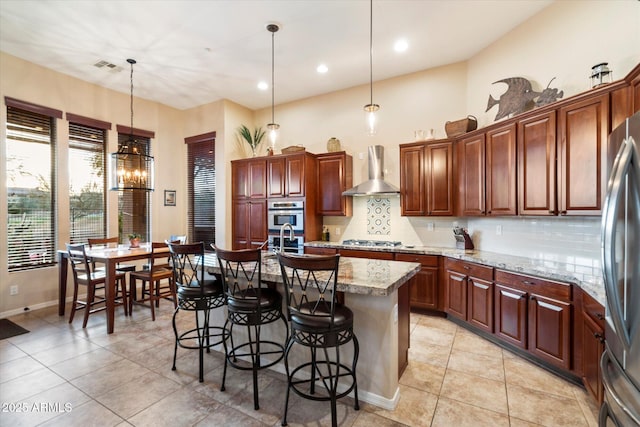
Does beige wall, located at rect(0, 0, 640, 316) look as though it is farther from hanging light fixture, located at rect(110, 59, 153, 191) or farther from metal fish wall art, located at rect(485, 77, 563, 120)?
hanging light fixture, located at rect(110, 59, 153, 191)

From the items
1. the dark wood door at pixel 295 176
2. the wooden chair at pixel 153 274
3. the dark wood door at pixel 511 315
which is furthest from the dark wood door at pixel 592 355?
the wooden chair at pixel 153 274

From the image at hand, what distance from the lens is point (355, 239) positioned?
5.00m

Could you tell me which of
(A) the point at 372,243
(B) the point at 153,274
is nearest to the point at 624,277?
(A) the point at 372,243

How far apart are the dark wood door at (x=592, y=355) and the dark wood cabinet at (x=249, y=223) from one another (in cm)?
433

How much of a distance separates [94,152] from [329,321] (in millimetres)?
5326

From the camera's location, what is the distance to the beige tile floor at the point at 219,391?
2002mm

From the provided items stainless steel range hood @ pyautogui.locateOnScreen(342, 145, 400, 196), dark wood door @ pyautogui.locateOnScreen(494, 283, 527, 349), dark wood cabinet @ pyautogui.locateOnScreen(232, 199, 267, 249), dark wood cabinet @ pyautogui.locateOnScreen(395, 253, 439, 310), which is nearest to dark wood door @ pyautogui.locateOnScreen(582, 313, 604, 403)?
dark wood door @ pyautogui.locateOnScreen(494, 283, 527, 349)

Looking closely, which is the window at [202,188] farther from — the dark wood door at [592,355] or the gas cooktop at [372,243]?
the dark wood door at [592,355]

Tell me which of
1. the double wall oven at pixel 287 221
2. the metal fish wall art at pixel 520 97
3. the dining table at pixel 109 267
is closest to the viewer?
the metal fish wall art at pixel 520 97

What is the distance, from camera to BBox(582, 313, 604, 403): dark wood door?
1.90 m

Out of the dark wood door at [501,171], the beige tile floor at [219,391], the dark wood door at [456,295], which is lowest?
the beige tile floor at [219,391]

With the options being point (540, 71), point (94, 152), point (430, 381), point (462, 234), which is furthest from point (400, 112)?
point (94, 152)

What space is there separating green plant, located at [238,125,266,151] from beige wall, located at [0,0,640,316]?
0.17 m

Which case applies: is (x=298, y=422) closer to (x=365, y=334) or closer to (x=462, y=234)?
(x=365, y=334)
